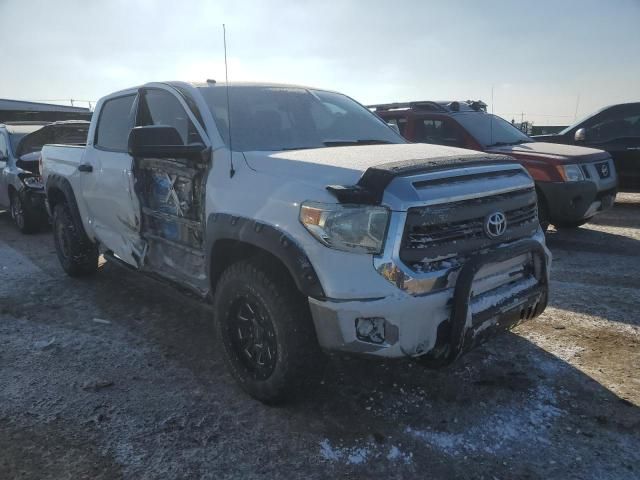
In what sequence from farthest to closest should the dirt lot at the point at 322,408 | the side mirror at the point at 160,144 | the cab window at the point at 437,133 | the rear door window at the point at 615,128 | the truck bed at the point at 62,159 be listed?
the rear door window at the point at 615,128, the cab window at the point at 437,133, the truck bed at the point at 62,159, the side mirror at the point at 160,144, the dirt lot at the point at 322,408

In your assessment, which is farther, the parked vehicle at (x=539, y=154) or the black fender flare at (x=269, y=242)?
the parked vehicle at (x=539, y=154)

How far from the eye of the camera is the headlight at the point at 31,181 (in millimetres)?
7648

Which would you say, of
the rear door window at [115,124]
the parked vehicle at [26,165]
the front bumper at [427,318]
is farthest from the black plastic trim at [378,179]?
the parked vehicle at [26,165]

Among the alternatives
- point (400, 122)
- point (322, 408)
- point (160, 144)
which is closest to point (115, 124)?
point (160, 144)

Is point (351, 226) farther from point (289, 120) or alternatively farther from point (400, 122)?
point (400, 122)

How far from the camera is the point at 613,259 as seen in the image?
5.61 m

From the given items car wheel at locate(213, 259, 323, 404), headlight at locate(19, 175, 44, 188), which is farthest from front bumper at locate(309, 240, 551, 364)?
headlight at locate(19, 175, 44, 188)

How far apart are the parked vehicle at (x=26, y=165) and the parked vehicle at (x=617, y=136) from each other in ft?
26.2

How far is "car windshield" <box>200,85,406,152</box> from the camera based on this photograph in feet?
10.4

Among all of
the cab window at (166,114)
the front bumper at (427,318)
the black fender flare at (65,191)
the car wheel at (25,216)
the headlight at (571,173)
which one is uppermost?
the cab window at (166,114)

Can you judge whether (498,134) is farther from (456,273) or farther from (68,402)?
(68,402)

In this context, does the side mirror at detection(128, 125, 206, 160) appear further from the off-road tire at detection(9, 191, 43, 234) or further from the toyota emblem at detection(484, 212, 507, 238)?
the off-road tire at detection(9, 191, 43, 234)

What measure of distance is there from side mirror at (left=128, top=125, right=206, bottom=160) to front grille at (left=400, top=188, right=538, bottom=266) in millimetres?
1446

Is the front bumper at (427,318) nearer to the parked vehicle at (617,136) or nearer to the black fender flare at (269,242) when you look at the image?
the black fender flare at (269,242)
